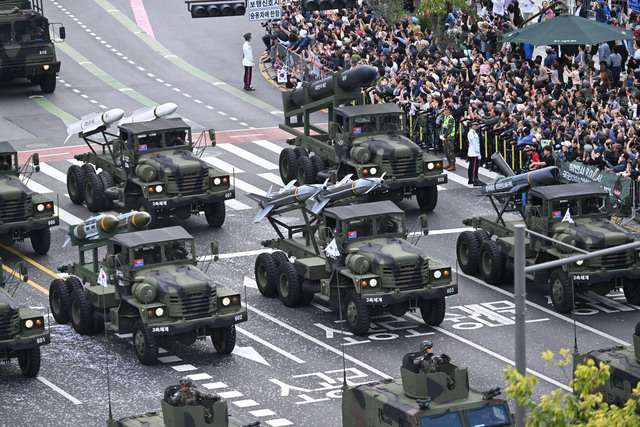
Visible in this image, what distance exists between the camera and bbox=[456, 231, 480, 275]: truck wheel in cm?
3606

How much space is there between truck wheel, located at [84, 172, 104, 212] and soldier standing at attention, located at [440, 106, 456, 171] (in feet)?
31.8

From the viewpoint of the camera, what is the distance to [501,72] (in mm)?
48219

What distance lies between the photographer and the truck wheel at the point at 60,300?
32938 mm

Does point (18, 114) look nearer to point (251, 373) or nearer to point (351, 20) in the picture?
point (351, 20)

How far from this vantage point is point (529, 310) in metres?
33.8

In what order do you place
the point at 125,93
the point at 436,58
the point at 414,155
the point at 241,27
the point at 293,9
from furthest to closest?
the point at 241,27 < the point at 293,9 < the point at 125,93 < the point at 436,58 < the point at 414,155

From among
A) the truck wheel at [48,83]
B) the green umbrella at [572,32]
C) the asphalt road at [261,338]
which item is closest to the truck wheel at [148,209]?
the asphalt road at [261,338]

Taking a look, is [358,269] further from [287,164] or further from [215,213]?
[287,164]

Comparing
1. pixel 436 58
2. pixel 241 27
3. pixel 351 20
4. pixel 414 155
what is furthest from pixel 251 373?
pixel 241 27

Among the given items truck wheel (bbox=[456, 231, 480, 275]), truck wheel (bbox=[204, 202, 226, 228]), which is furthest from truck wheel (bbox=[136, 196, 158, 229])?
truck wheel (bbox=[456, 231, 480, 275])

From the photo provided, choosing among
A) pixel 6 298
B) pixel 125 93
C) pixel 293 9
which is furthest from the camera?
pixel 293 9

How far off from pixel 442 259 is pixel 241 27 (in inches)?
1152

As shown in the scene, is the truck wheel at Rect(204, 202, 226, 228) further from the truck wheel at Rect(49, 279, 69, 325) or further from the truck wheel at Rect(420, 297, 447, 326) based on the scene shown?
the truck wheel at Rect(420, 297, 447, 326)

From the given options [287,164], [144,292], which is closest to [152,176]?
[287,164]
